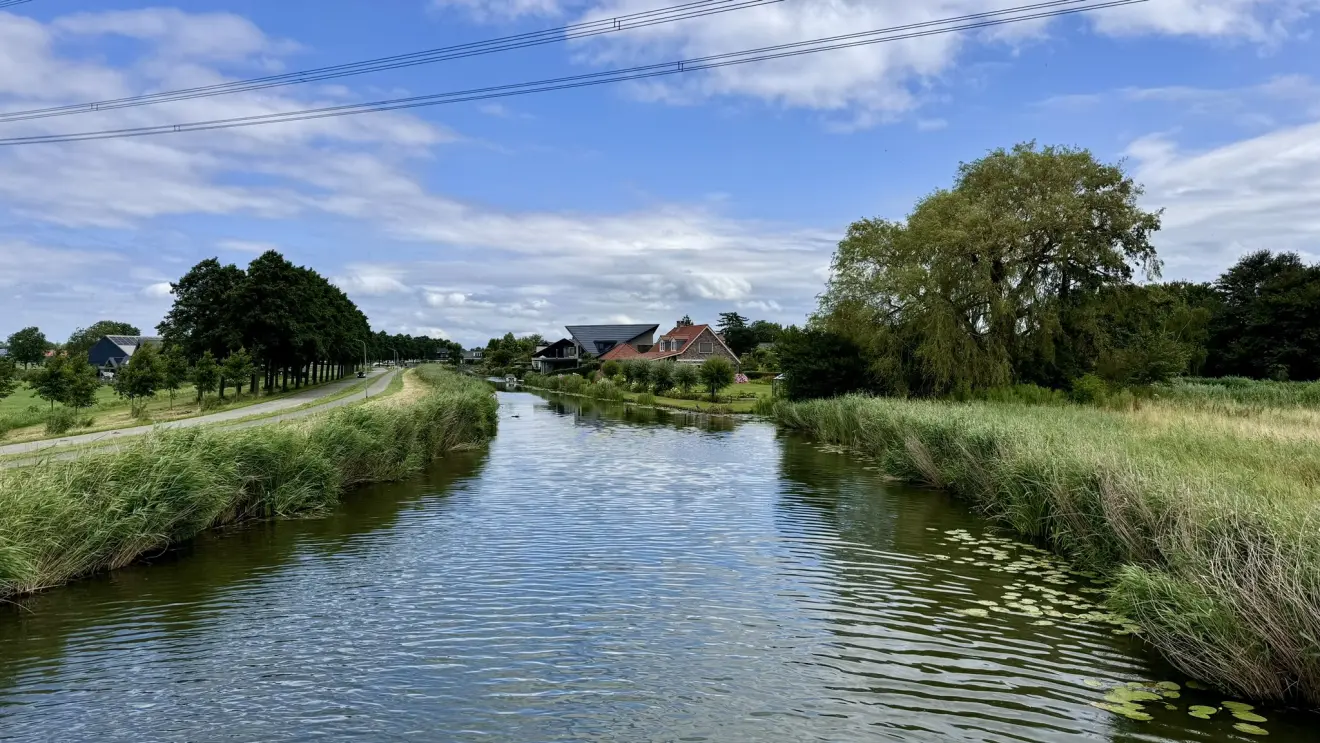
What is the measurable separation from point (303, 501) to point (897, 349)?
29.2 meters

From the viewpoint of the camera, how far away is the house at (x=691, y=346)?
9650cm

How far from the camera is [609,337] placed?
402 ft

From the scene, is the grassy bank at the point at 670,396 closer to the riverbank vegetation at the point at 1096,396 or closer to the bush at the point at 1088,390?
the riverbank vegetation at the point at 1096,396

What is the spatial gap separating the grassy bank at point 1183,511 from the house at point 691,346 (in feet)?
244

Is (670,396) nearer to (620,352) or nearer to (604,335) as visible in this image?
(620,352)

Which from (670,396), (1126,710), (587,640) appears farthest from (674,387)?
(1126,710)

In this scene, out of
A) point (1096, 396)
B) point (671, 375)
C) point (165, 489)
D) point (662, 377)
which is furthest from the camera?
point (662, 377)

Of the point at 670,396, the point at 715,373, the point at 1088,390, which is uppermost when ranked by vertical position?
the point at 715,373

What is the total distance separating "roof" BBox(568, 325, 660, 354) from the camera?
120 m

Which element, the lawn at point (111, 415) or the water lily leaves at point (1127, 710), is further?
the lawn at point (111, 415)

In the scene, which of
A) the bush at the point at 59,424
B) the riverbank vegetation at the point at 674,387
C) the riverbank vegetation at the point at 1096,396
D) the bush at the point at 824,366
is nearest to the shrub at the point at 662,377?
the riverbank vegetation at the point at 674,387

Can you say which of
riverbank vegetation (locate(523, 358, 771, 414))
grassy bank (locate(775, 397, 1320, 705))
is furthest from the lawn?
riverbank vegetation (locate(523, 358, 771, 414))

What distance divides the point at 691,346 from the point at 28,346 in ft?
289

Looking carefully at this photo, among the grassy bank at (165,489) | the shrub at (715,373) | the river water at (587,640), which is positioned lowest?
the river water at (587,640)
